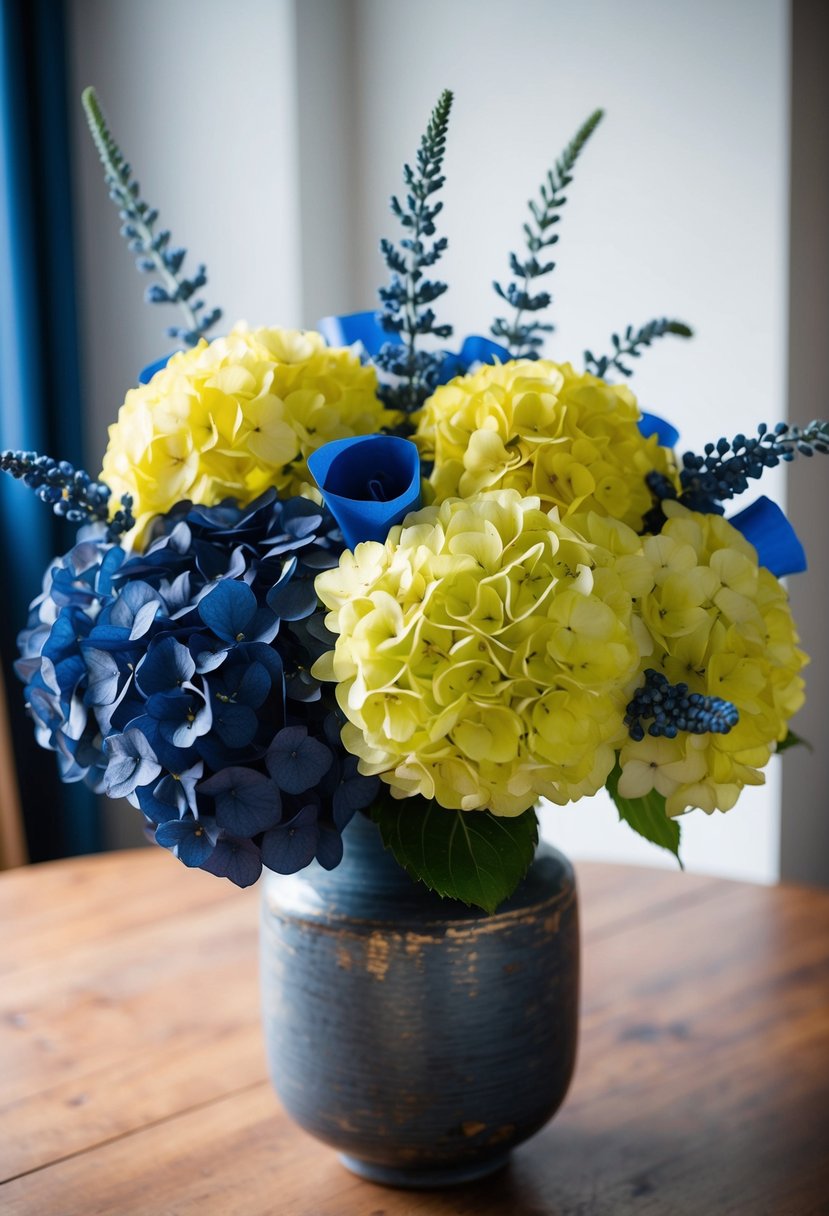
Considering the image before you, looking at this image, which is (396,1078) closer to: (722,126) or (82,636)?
(82,636)

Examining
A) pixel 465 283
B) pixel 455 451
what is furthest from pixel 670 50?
pixel 455 451

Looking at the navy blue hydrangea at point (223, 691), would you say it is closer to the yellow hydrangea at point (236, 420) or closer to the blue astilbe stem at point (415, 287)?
the yellow hydrangea at point (236, 420)

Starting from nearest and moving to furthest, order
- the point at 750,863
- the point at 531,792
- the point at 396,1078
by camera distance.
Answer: the point at 531,792 → the point at 396,1078 → the point at 750,863

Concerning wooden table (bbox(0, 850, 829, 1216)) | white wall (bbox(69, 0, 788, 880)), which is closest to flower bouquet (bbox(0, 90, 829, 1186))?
wooden table (bbox(0, 850, 829, 1216))

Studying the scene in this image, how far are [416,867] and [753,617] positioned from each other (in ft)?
0.79

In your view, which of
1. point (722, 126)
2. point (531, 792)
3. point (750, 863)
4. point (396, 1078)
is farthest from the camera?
point (750, 863)

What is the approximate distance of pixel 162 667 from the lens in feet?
2.19

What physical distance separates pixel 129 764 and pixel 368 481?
22cm

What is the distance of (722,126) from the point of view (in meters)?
1.96

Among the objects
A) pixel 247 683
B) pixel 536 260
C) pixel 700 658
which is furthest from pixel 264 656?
pixel 536 260

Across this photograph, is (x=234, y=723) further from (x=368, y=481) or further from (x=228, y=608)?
(x=368, y=481)

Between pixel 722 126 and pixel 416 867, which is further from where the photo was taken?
pixel 722 126

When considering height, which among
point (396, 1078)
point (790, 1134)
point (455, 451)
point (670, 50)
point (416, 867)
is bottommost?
point (790, 1134)

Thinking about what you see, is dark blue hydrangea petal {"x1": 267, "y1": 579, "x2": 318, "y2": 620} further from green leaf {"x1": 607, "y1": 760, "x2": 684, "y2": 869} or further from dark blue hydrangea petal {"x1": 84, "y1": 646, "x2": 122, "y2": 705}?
green leaf {"x1": 607, "y1": 760, "x2": 684, "y2": 869}
